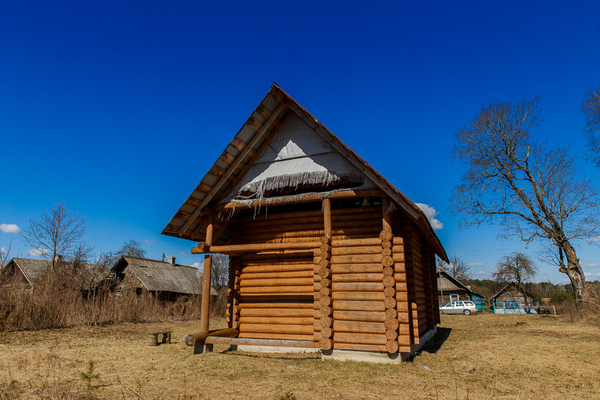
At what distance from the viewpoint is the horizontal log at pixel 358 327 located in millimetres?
8242

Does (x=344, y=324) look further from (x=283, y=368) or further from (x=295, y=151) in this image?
(x=295, y=151)

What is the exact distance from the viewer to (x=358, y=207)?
1046cm

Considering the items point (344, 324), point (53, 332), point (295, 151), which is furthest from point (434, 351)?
point (53, 332)

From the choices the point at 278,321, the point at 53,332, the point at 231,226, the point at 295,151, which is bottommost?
the point at 53,332

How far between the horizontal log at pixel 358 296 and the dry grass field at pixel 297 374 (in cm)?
144

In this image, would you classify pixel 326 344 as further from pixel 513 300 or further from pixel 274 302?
pixel 513 300

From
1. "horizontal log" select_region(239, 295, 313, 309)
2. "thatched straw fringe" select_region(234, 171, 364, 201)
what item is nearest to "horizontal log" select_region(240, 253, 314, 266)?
"horizontal log" select_region(239, 295, 313, 309)

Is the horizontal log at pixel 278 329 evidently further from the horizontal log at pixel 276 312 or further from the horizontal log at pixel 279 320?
the horizontal log at pixel 276 312

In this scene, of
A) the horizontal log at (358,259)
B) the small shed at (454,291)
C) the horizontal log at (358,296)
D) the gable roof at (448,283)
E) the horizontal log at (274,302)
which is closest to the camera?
the horizontal log at (358,296)

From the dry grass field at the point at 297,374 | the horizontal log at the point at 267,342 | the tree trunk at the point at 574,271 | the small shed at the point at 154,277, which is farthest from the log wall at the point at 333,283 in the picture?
the small shed at the point at 154,277

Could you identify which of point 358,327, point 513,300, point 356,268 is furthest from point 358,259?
point 513,300

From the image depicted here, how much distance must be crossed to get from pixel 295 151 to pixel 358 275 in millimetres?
3903

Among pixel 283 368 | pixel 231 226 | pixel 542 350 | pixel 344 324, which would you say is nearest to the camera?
pixel 283 368

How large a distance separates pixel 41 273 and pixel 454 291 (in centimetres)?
4440
